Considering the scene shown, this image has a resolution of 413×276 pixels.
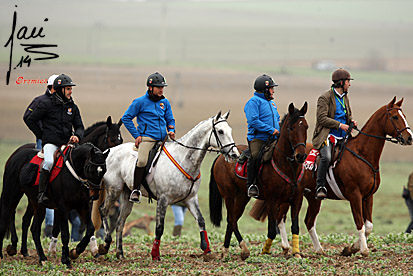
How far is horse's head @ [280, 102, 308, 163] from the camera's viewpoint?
426 inches

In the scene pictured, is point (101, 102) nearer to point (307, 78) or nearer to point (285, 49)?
point (307, 78)

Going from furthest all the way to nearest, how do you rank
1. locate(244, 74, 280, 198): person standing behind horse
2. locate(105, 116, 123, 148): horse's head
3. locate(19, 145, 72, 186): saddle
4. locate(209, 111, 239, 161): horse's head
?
locate(105, 116, 123, 148): horse's head
locate(244, 74, 280, 198): person standing behind horse
locate(19, 145, 72, 186): saddle
locate(209, 111, 239, 161): horse's head

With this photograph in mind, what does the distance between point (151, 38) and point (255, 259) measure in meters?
112

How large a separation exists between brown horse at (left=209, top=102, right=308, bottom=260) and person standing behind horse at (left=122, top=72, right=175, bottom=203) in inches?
59.8

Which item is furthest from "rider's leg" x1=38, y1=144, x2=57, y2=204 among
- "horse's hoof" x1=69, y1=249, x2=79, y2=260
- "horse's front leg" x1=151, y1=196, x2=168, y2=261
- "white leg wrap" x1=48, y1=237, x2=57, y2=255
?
"horse's front leg" x1=151, y1=196, x2=168, y2=261

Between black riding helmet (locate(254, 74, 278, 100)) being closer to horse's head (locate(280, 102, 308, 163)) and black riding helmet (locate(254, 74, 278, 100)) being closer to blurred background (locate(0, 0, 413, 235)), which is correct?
horse's head (locate(280, 102, 308, 163))

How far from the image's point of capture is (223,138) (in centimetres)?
1113

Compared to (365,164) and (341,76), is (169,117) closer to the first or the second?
(341,76)

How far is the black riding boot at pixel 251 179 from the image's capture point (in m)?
11.5

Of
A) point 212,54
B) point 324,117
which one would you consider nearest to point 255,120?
point 324,117

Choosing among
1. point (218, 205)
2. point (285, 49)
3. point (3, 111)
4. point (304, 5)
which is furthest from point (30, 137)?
point (304, 5)

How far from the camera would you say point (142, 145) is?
472 inches

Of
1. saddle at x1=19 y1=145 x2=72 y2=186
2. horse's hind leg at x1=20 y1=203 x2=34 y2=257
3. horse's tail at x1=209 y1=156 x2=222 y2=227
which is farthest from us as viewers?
horse's tail at x1=209 y1=156 x2=222 y2=227

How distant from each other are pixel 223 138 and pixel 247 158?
3.11 ft
